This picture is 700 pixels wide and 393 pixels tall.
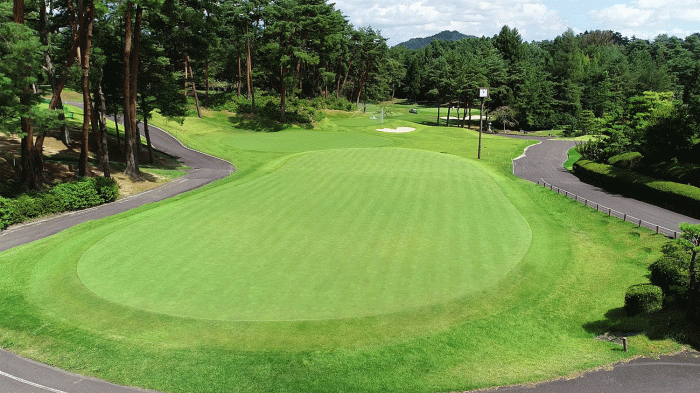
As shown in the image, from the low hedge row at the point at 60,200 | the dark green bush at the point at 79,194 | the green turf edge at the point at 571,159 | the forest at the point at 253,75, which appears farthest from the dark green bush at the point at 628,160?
the dark green bush at the point at 79,194

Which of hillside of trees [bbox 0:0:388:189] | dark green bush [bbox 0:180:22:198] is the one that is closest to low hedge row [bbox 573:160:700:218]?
hillside of trees [bbox 0:0:388:189]

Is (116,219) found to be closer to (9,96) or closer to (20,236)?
(20,236)

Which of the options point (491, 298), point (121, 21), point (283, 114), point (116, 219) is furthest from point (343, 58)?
point (491, 298)

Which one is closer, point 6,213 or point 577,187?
point 6,213

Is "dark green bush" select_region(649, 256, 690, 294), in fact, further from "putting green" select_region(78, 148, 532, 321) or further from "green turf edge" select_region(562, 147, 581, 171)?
"green turf edge" select_region(562, 147, 581, 171)

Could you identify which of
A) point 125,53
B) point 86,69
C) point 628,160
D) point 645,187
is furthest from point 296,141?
point 645,187

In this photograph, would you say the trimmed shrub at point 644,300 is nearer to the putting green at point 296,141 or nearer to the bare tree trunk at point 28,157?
the bare tree trunk at point 28,157

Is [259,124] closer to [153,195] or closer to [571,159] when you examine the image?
[153,195]
